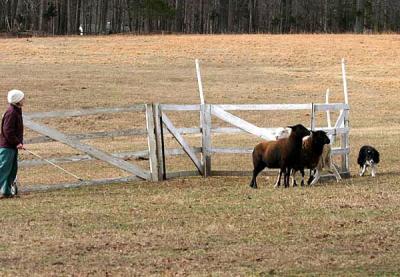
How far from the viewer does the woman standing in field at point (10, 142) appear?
14.3 meters

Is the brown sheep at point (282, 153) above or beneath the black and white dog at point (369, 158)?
above

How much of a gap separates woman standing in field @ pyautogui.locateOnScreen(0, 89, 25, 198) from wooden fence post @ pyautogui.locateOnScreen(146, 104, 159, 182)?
311 cm

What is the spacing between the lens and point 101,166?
71.1 feet

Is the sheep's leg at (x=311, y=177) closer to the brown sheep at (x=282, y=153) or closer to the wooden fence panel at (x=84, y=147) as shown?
the brown sheep at (x=282, y=153)

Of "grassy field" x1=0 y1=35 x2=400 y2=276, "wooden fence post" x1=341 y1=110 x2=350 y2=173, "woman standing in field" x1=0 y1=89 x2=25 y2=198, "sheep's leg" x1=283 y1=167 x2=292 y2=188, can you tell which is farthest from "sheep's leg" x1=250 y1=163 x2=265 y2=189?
"woman standing in field" x1=0 y1=89 x2=25 y2=198

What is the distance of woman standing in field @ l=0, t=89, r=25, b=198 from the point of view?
14258 millimetres

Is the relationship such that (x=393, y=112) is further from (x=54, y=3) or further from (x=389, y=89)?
(x=54, y=3)

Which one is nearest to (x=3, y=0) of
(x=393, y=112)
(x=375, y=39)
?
(x=375, y=39)

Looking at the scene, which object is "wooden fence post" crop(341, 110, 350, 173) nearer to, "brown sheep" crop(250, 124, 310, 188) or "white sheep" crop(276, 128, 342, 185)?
"white sheep" crop(276, 128, 342, 185)

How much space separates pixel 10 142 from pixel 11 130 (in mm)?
213

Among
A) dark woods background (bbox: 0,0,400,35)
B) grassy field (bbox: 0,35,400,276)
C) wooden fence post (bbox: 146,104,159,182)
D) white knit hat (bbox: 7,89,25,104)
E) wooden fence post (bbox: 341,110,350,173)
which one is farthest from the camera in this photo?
dark woods background (bbox: 0,0,400,35)

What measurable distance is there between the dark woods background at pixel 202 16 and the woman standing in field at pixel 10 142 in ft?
241

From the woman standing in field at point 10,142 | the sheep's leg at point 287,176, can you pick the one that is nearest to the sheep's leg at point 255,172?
the sheep's leg at point 287,176

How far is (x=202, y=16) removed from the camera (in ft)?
343
